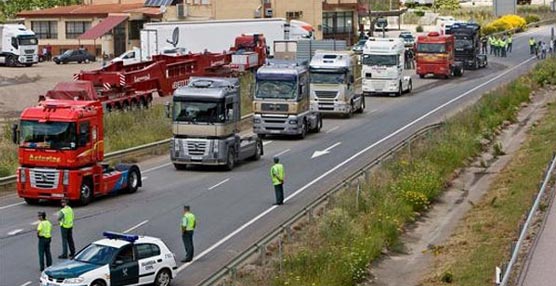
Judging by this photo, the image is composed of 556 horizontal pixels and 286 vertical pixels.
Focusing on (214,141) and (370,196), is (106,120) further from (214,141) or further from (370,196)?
(370,196)

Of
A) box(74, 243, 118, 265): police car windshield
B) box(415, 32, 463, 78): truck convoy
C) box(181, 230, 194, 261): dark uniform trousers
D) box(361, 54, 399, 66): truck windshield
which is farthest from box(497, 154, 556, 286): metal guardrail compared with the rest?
box(415, 32, 463, 78): truck convoy

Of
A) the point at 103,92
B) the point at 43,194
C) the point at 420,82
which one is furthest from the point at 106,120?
the point at 420,82

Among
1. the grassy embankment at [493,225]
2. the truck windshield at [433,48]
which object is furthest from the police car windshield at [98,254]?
the truck windshield at [433,48]

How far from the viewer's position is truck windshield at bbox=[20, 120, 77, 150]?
3178cm

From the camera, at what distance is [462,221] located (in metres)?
32.3

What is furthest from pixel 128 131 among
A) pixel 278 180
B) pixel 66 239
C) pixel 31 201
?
pixel 66 239

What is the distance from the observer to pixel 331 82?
173 ft

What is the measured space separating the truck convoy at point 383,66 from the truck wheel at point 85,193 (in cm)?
3235

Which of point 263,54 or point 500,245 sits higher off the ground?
point 263,54

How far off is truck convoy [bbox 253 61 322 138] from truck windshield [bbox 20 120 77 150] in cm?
1505

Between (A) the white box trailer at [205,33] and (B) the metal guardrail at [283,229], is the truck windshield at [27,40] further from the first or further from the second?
(B) the metal guardrail at [283,229]

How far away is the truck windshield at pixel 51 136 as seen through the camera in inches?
1251

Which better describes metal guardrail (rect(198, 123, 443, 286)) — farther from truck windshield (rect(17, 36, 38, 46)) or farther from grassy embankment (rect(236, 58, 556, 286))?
truck windshield (rect(17, 36, 38, 46))

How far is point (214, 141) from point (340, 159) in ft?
19.0
